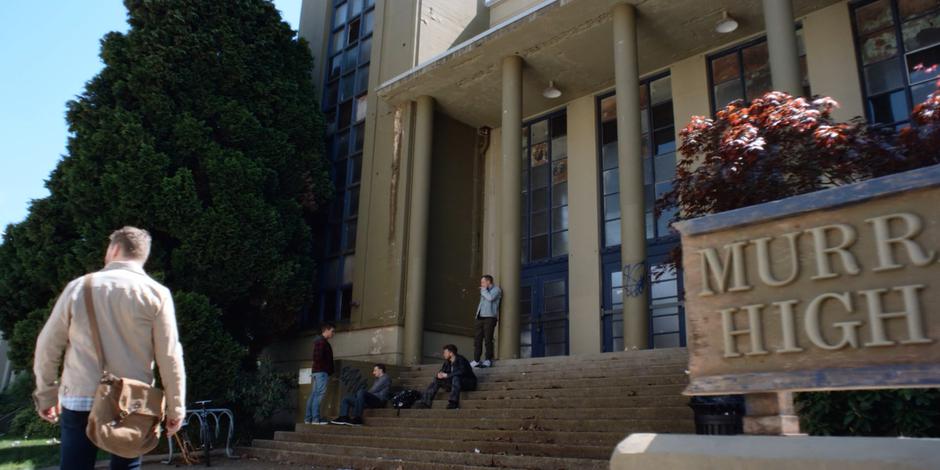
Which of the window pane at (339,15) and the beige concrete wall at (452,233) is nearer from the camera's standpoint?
the beige concrete wall at (452,233)

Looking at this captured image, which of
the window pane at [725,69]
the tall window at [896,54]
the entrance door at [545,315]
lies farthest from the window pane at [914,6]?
the entrance door at [545,315]

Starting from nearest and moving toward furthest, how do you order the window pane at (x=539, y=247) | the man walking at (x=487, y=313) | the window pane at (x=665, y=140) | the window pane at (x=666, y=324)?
the man walking at (x=487, y=313)
the window pane at (x=666, y=324)
the window pane at (x=665, y=140)
the window pane at (x=539, y=247)

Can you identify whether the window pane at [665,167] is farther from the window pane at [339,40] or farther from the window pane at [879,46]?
the window pane at [339,40]

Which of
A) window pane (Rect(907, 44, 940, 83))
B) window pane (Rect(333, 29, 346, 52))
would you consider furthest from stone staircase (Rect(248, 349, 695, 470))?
window pane (Rect(333, 29, 346, 52))

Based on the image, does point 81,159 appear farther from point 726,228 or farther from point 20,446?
point 726,228

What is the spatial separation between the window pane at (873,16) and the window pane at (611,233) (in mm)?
5808

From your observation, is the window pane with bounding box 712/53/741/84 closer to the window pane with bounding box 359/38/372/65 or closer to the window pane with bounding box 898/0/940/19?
the window pane with bounding box 898/0/940/19

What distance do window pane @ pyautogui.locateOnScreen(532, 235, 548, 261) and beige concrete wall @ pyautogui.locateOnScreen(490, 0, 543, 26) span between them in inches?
225

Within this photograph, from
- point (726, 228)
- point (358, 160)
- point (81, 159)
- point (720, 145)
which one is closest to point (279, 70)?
point (358, 160)

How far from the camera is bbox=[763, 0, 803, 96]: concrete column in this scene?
10648 millimetres

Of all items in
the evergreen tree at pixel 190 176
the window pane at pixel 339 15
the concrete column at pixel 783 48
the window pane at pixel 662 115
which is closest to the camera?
the concrete column at pixel 783 48

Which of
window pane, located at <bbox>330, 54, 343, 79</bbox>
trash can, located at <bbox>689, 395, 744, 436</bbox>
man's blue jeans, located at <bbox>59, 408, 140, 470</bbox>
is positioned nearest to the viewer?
man's blue jeans, located at <bbox>59, 408, 140, 470</bbox>

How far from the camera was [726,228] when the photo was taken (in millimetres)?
3611

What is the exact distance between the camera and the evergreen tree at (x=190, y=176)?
520 inches
